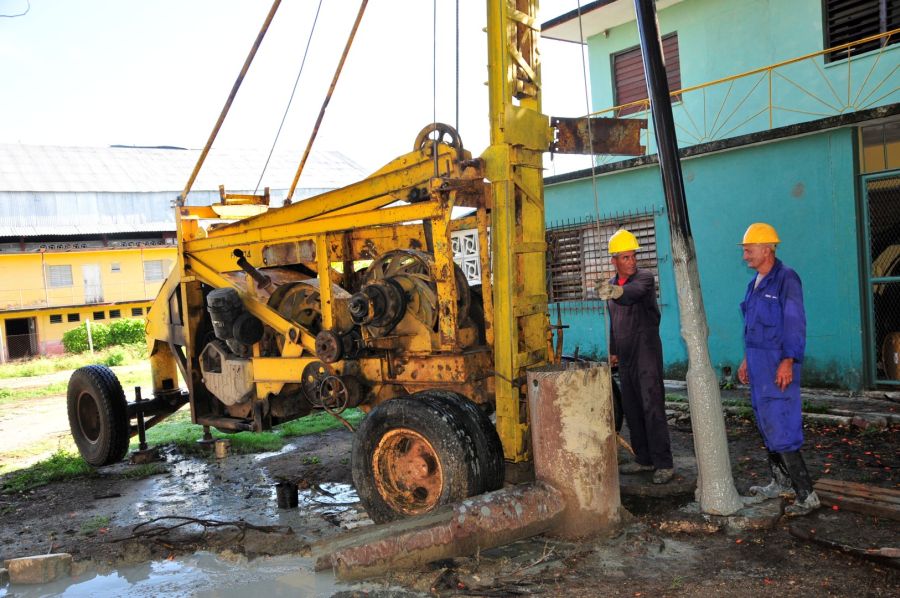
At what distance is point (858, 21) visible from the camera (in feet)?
37.7

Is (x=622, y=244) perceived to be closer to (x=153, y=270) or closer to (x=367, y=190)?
(x=367, y=190)

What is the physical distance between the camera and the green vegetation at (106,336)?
30.9m

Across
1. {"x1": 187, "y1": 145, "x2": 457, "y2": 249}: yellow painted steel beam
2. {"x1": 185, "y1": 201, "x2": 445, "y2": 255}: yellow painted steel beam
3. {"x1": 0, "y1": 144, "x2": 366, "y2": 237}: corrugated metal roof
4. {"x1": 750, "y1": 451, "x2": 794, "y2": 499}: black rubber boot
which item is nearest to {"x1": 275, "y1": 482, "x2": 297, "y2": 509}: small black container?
{"x1": 185, "y1": 201, "x2": 445, "y2": 255}: yellow painted steel beam

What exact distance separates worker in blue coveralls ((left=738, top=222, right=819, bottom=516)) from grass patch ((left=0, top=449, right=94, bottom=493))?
6503mm

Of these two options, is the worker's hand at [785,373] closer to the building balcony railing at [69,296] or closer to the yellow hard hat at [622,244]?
the yellow hard hat at [622,244]

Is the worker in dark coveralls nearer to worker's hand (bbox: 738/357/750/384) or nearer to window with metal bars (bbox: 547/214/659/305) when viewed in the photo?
worker's hand (bbox: 738/357/750/384)

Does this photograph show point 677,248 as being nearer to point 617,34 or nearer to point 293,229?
point 293,229

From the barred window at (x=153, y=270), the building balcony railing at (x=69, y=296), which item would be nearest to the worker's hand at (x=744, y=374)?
the building balcony railing at (x=69, y=296)

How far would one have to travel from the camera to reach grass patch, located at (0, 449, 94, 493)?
23.5ft

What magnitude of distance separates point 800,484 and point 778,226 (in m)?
5.69

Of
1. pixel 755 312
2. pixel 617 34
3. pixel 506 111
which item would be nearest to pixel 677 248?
pixel 755 312

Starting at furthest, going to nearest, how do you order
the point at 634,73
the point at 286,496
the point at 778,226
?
the point at 634,73 < the point at 778,226 < the point at 286,496

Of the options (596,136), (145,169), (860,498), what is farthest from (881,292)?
(145,169)

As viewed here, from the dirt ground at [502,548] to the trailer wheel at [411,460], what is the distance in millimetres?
462
